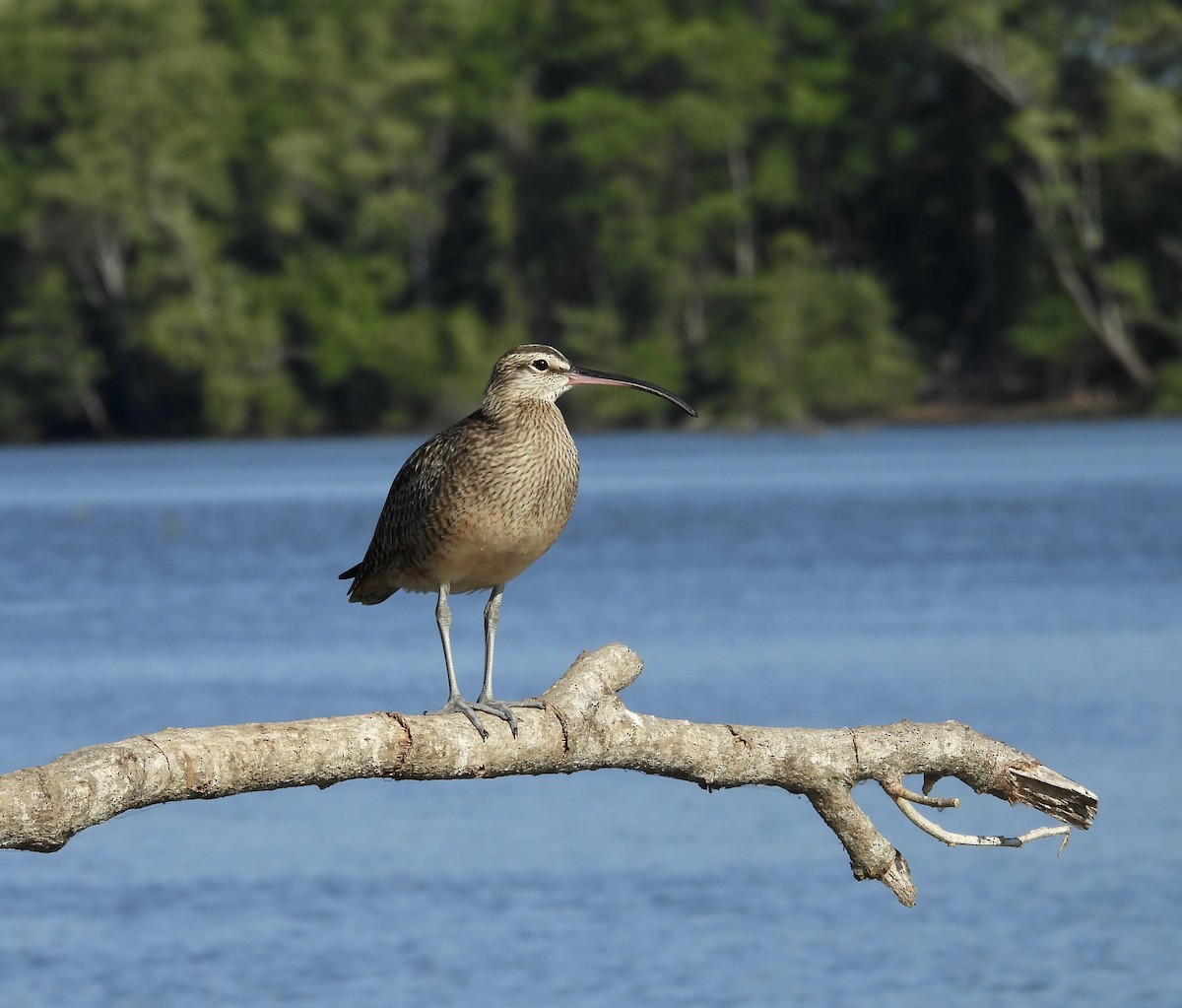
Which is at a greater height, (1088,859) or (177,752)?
(177,752)

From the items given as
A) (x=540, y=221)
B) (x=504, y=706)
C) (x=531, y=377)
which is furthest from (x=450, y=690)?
(x=540, y=221)

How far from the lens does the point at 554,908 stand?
18766mm

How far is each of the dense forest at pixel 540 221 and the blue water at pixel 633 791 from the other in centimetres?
2954

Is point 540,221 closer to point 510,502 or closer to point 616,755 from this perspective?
point 510,502

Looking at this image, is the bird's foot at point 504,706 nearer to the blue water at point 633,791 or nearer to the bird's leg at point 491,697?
the bird's leg at point 491,697

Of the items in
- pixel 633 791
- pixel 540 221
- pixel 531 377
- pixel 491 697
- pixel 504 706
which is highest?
pixel 531 377

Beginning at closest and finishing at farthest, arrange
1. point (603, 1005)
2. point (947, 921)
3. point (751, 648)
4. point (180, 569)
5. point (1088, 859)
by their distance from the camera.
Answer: point (603, 1005), point (947, 921), point (1088, 859), point (751, 648), point (180, 569)

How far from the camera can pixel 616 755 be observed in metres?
6.37

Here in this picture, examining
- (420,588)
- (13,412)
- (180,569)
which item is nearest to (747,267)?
(13,412)

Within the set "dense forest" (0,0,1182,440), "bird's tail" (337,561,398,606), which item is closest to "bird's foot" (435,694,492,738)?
"bird's tail" (337,561,398,606)

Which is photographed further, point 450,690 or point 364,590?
point 364,590

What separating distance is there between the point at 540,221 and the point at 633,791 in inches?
2785

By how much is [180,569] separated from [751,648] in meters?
20.9

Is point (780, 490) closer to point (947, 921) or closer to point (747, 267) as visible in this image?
point (747, 267)
